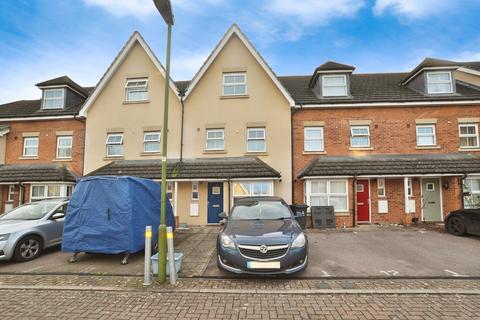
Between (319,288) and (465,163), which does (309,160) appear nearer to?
(465,163)

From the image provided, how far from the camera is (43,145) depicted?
14.8 meters

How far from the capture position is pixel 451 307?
4.23m

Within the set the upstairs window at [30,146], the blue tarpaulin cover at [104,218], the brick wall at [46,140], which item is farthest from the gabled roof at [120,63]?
the blue tarpaulin cover at [104,218]

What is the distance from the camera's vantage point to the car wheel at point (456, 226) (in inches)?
377

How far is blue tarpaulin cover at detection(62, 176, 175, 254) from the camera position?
6.46m

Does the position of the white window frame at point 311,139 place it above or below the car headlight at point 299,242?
above

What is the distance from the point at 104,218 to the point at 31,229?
2531 millimetres

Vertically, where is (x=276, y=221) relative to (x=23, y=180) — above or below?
below

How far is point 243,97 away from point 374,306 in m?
11.4

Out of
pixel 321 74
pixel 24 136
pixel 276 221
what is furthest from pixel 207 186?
pixel 24 136

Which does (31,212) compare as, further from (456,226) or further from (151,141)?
(456,226)

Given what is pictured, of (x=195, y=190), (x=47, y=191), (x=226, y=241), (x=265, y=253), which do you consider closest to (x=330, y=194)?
(x=195, y=190)

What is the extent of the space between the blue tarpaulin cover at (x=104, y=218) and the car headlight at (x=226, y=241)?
2.46 metres

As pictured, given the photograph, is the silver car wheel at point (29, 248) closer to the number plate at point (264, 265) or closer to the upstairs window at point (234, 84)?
the number plate at point (264, 265)
